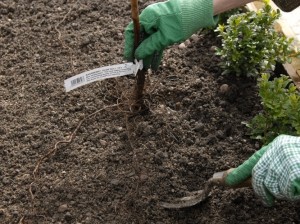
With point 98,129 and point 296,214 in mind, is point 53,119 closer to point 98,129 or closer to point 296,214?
point 98,129

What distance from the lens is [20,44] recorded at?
2963 millimetres

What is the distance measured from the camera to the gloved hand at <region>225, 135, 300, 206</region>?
67.6 inches

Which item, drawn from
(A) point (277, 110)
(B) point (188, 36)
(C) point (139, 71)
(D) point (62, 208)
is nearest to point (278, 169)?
(A) point (277, 110)

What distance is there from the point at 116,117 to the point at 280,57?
0.95 metres

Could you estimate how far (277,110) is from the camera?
2.23 metres

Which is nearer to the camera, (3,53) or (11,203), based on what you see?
(11,203)

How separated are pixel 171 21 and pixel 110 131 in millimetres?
693

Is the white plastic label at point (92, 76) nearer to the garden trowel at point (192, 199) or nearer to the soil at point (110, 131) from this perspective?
the soil at point (110, 131)

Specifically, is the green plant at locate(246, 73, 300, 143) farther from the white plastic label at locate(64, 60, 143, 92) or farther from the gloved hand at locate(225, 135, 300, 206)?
the white plastic label at locate(64, 60, 143, 92)

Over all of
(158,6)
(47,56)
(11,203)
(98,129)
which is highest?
(158,6)

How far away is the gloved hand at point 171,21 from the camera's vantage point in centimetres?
217

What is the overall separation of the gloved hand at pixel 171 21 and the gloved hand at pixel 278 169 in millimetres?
660

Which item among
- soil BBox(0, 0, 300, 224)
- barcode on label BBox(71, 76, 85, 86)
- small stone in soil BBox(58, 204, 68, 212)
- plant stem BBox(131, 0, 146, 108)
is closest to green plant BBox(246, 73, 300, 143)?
soil BBox(0, 0, 300, 224)

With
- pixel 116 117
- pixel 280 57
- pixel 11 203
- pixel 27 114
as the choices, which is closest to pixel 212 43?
pixel 280 57
